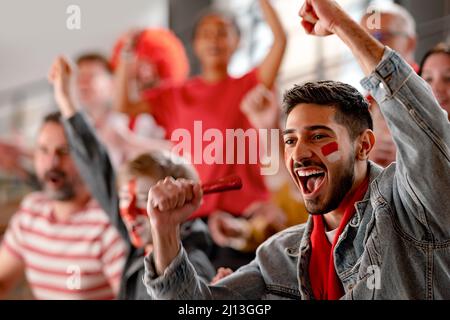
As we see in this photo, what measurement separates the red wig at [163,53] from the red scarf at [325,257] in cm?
57

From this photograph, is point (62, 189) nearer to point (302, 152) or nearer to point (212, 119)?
point (212, 119)

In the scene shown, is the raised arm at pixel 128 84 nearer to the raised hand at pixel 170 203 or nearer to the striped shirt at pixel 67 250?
the striped shirt at pixel 67 250

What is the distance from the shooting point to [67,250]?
1503 millimetres

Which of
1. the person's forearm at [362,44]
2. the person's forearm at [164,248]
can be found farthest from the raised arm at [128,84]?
the person's forearm at [362,44]

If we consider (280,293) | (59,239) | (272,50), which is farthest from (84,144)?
(280,293)

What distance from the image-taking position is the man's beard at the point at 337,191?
3.64 feet

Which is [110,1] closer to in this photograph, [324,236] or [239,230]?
[239,230]

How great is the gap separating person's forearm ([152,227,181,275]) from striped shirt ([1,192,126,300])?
11.8 inches

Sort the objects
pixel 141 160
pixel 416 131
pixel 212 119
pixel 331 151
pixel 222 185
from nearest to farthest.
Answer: pixel 416 131 < pixel 331 151 < pixel 222 185 < pixel 141 160 < pixel 212 119

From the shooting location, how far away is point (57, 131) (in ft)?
5.20

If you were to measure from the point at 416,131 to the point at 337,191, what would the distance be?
0.16 m

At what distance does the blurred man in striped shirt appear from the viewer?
146cm

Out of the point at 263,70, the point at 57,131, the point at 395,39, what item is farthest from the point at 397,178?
the point at 57,131

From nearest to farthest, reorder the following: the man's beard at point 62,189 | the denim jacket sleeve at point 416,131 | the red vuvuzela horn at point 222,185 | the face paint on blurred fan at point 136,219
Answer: the denim jacket sleeve at point 416,131 < the red vuvuzela horn at point 222,185 < the face paint on blurred fan at point 136,219 < the man's beard at point 62,189
